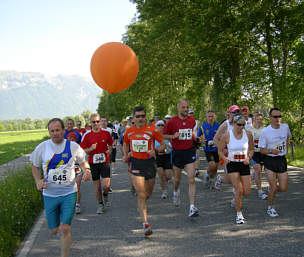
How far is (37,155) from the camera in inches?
162

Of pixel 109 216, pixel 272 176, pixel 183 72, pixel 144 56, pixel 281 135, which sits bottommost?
pixel 109 216

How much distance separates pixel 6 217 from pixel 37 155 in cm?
223

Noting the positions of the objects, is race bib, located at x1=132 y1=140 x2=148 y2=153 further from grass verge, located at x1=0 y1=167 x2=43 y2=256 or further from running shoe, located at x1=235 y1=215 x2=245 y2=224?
grass verge, located at x1=0 y1=167 x2=43 y2=256

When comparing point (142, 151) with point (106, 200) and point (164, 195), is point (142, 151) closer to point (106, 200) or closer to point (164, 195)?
point (106, 200)

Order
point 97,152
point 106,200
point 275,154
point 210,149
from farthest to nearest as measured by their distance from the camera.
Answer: point 210,149, point 106,200, point 97,152, point 275,154

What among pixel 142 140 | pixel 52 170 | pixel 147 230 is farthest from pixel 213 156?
pixel 52 170

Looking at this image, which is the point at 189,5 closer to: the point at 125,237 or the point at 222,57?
the point at 222,57

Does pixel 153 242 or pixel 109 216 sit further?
pixel 109 216

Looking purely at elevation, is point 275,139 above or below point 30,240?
above

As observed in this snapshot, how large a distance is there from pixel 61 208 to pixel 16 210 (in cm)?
244

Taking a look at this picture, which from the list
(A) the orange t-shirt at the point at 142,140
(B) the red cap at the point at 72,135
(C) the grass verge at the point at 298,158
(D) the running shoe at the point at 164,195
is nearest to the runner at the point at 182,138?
(A) the orange t-shirt at the point at 142,140

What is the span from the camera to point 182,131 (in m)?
6.55

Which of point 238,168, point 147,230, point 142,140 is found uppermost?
point 142,140

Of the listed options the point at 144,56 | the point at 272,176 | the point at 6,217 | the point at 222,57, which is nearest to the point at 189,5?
the point at 222,57
